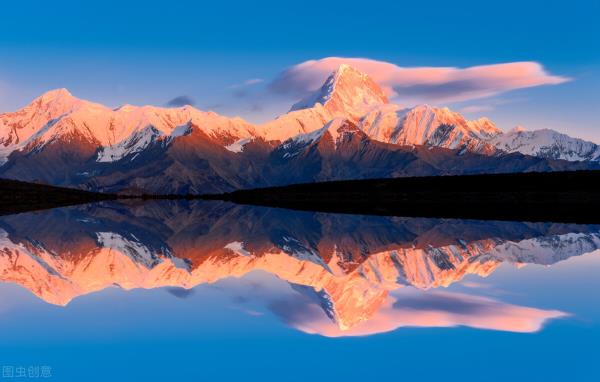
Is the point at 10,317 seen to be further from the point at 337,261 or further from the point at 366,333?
the point at 337,261

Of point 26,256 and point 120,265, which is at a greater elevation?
point 26,256

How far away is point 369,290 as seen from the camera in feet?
126

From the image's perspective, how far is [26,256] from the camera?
53844 mm

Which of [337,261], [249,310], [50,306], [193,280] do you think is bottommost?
[249,310]

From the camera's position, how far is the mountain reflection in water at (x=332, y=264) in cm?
3109

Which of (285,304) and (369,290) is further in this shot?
(369,290)

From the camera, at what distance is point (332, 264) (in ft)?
170

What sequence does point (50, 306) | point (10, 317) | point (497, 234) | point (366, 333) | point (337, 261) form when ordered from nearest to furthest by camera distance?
point (366, 333), point (10, 317), point (50, 306), point (337, 261), point (497, 234)

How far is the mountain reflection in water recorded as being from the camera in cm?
3109

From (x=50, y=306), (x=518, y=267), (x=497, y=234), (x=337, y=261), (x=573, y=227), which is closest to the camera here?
(x=50, y=306)

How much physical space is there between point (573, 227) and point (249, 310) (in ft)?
210

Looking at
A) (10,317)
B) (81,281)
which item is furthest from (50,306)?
(81,281)

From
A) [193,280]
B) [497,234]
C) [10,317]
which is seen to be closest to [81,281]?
[193,280]

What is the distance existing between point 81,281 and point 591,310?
27.4 metres
